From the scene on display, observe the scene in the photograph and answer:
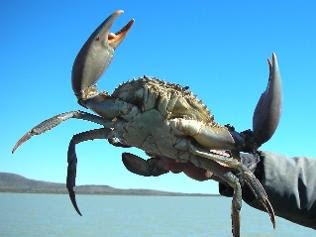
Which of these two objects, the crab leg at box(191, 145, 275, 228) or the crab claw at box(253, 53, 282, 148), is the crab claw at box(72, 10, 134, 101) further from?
the crab claw at box(253, 53, 282, 148)

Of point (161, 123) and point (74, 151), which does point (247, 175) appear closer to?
point (161, 123)

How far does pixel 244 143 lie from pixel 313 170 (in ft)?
3.14

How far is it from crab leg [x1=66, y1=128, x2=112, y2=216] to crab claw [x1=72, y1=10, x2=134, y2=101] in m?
0.36

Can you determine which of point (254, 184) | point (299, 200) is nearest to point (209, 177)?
point (254, 184)

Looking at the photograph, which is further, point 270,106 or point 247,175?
point 247,175

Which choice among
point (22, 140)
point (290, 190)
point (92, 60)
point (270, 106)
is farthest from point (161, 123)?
point (290, 190)

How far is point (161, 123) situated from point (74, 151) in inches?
40.8

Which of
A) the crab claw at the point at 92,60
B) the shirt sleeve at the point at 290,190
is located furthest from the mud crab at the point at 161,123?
the shirt sleeve at the point at 290,190

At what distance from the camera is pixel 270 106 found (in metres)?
5.08

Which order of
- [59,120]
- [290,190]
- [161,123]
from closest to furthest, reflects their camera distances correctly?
1. [161,123]
2. [59,120]
3. [290,190]

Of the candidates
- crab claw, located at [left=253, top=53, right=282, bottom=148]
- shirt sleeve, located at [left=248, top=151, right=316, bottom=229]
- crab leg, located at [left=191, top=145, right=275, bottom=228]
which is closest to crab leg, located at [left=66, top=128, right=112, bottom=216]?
crab leg, located at [left=191, top=145, right=275, bottom=228]

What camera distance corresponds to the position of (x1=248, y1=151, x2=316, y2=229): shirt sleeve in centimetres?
574

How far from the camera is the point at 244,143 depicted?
550 centimetres

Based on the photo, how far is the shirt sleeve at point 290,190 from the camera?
18.8 ft
